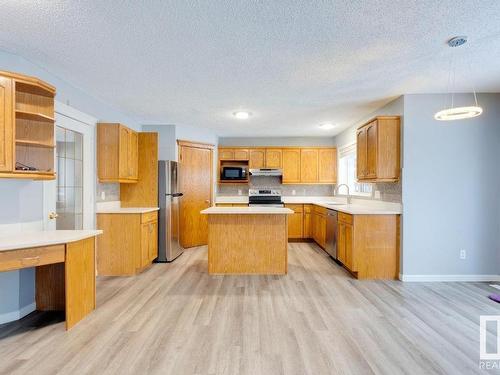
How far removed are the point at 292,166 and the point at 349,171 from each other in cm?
129

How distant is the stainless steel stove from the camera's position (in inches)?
241

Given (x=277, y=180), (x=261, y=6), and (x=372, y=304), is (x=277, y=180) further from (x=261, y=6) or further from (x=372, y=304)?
(x=261, y=6)

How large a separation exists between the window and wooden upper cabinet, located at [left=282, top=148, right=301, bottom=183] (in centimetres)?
96

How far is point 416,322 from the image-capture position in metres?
2.44

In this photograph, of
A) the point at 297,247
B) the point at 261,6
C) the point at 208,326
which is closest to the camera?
the point at 261,6

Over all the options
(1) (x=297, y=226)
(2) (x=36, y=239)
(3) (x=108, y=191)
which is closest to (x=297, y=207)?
(1) (x=297, y=226)

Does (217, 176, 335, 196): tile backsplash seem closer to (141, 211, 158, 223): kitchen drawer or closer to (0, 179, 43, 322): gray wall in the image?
(141, 211, 158, 223): kitchen drawer

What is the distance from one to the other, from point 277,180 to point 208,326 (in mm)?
4422

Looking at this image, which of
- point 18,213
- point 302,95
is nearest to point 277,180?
point 302,95

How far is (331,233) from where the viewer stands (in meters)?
4.50

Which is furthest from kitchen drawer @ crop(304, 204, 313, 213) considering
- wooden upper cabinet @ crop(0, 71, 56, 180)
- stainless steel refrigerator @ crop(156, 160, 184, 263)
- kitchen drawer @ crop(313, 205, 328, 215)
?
wooden upper cabinet @ crop(0, 71, 56, 180)

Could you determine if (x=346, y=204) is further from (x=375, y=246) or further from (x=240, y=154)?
(x=240, y=154)

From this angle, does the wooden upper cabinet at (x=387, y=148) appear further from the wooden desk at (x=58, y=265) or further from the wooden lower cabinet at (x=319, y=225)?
the wooden desk at (x=58, y=265)

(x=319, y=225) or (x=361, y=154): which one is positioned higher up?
(x=361, y=154)
